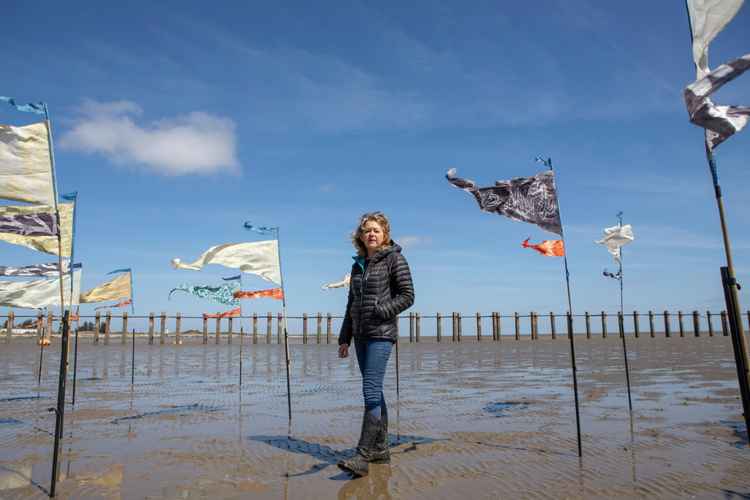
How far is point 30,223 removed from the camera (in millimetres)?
3957

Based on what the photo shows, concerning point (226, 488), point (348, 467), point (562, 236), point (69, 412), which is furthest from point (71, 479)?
point (562, 236)

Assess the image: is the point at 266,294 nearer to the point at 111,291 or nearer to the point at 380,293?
the point at 380,293

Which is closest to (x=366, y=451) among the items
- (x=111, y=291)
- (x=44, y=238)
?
(x=44, y=238)

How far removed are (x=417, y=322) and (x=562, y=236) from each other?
41.2 meters

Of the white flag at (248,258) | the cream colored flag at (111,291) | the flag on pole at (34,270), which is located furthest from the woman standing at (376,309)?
the cream colored flag at (111,291)

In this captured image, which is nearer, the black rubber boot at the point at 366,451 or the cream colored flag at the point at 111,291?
the black rubber boot at the point at 366,451

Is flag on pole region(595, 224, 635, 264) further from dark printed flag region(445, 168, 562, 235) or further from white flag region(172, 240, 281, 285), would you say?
white flag region(172, 240, 281, 285)

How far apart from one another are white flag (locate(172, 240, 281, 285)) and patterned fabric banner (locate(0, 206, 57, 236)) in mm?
3547

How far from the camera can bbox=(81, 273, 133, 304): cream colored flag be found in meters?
11.7

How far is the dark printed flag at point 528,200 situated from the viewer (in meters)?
5.25

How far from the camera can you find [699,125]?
3039 millimetres

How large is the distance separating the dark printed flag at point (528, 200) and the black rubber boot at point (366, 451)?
2.49m

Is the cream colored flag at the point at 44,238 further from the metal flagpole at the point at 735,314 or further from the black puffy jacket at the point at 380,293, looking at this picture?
the metal flagpole at the point at 735,314

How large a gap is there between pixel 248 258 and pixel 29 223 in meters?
3.67
